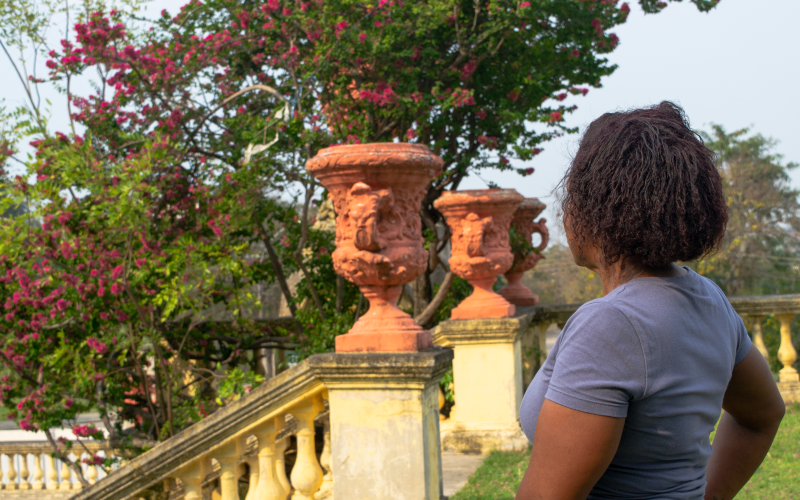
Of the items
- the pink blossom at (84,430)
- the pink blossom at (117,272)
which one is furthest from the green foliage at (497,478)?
the pink blossom at (84,430)

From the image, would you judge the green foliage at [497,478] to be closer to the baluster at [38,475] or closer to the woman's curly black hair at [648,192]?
the woman's curly black hair at [648,192]

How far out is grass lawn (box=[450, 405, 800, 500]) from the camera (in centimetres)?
367

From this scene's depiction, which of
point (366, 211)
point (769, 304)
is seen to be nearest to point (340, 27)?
point (366, 211)

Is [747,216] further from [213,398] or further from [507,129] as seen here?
[213,398]

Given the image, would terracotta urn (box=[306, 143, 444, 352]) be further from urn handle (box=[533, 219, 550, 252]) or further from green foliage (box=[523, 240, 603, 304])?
green foliage (box=[523, 240, 603, 304])

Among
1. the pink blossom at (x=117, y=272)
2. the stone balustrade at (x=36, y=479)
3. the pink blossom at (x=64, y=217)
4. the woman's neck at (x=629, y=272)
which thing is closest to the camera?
the woman's neck at (x=629, y=272)

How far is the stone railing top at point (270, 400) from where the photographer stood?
295 centimetres

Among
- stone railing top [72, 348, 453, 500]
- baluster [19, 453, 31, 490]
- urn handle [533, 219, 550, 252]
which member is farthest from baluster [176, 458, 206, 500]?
baluster [19, 453, 31, 490]

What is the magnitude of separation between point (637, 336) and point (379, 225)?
6.84ft

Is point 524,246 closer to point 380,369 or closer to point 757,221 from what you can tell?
point 380,369

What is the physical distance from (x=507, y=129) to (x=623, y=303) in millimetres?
5607

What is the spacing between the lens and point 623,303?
1.14m

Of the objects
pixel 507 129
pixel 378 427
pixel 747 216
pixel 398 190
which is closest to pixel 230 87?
pixel 507 129

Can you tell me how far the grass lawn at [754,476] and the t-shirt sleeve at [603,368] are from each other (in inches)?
110
